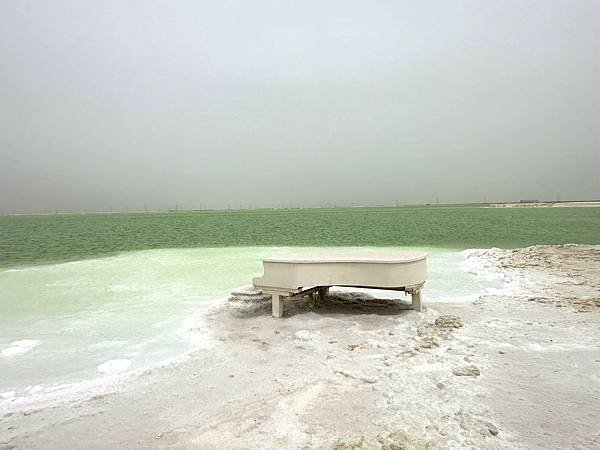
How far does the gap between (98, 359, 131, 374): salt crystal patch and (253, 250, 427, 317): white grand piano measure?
7.84 feet

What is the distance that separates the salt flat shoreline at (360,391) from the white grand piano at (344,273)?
57cm

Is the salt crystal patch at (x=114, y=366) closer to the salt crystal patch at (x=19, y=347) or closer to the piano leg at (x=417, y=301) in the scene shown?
the salt crystal patch at (x=19, y=347)

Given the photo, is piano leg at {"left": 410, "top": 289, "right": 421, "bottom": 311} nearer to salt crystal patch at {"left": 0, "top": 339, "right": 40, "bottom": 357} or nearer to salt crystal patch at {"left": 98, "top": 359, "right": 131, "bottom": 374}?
salt crystal patch at {"left": 98, "top": 359, "right": 131, "bottom": 374}

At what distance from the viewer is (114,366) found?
17.3ft

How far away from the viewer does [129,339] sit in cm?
645

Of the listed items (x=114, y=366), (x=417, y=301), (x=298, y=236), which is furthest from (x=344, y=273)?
(x=298, y=236)

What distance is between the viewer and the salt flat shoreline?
3.38 meters

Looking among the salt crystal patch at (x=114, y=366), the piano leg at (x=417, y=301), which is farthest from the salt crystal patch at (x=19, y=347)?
the piano leg at (x=417, y=301)

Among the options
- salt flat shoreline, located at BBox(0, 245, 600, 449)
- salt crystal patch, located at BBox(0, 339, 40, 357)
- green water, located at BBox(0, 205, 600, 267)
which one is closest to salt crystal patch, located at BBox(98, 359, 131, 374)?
salt flat shoreline, located at BBox(0, 245, 600, 449)

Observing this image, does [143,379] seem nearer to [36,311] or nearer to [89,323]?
[89,323]

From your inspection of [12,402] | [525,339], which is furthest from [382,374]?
[12,402]

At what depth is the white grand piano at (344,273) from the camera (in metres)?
6.48

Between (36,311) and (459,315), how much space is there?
820 cm

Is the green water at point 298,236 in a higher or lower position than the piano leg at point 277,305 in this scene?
lower
